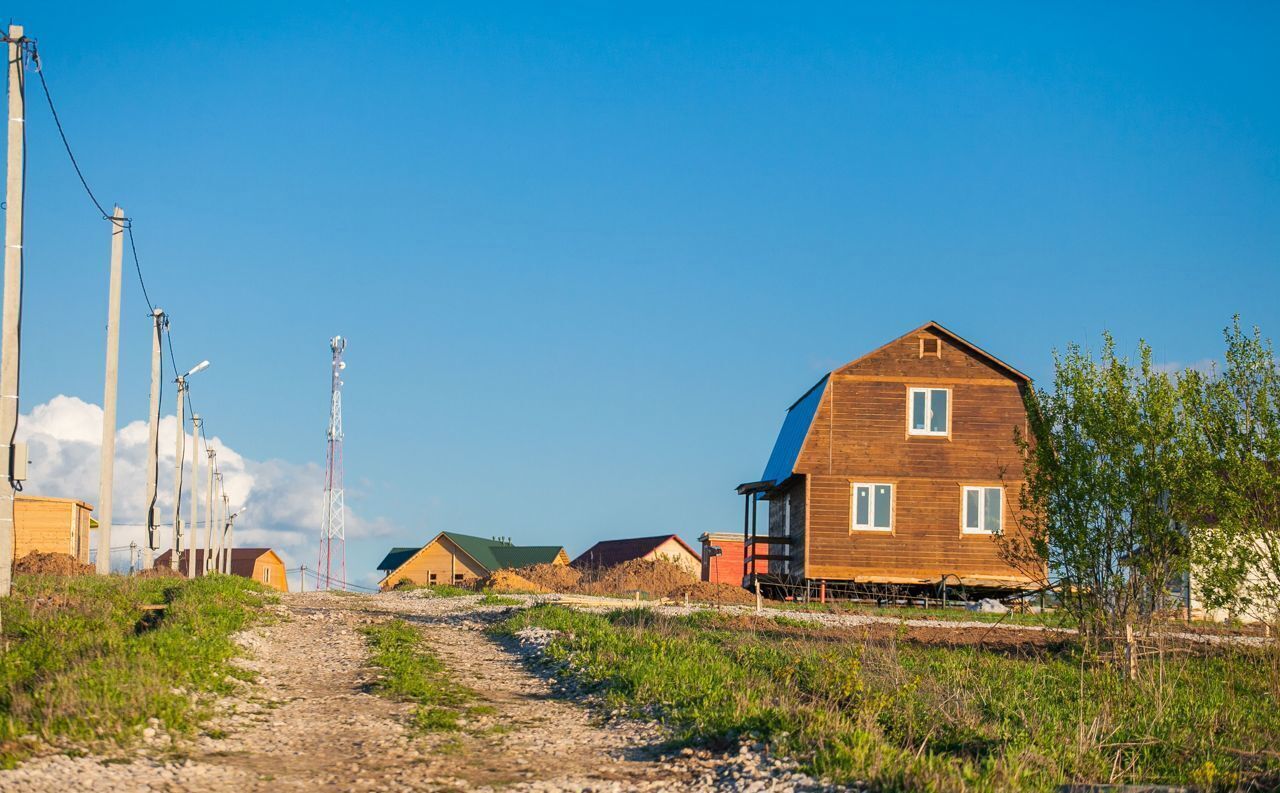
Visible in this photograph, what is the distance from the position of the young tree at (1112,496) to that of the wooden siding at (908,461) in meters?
18.8

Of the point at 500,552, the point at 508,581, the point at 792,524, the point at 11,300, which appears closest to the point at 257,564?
the point at 500,552

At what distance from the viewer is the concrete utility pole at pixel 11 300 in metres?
16.0

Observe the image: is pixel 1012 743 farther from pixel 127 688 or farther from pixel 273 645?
pixel 273 645

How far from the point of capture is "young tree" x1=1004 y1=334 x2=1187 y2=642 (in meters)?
16.1

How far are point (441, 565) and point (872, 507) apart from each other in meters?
38.7

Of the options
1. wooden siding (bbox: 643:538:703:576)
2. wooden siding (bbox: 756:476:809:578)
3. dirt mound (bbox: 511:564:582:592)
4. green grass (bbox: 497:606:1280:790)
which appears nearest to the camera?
green grass (bbox: 497:606:1280:790)

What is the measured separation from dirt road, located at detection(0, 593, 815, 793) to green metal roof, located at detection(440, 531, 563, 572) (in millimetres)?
56475

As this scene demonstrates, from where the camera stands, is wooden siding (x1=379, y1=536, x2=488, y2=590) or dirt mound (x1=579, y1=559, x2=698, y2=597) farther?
wooden siding (x1=379, y1=536, x2=488, y2=590)

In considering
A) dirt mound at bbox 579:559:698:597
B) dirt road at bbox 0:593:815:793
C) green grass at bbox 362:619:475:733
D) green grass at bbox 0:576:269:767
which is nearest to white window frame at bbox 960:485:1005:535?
dirt mound at bbox 579:559:698:597

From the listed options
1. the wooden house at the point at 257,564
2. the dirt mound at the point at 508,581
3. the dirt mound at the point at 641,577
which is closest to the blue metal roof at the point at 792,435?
the dirt mound at the point at 641,577

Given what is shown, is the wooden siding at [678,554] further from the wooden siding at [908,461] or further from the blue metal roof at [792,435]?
the wooden siding at [908,461]

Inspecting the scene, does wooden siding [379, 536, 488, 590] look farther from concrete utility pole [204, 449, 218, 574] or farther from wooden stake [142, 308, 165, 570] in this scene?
wooden stake [142, 308, 165, 570]

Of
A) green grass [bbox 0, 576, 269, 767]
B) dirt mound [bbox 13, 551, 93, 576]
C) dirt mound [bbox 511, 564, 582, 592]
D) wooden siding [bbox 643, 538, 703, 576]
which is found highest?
green grass [bbox 0, 576, 269, 767]

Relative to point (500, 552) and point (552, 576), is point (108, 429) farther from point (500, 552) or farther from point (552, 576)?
point (500, 552)
